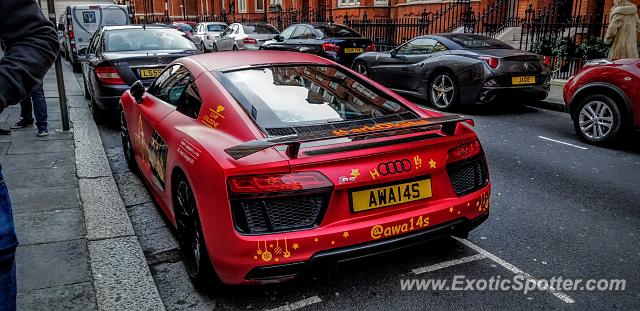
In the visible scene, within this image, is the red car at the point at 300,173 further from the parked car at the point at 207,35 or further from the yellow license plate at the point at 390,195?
the parked car at the point at 207,35

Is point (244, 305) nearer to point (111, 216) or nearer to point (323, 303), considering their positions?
point (323, 303)

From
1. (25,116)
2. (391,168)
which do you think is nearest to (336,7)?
(25,116)

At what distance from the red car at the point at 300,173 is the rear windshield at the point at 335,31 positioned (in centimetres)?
1102

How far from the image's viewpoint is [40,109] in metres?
7.02

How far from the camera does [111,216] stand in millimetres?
4445

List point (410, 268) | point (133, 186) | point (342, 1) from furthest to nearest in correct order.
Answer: point (342, 1) < point (133, 186) < point (410, 268)

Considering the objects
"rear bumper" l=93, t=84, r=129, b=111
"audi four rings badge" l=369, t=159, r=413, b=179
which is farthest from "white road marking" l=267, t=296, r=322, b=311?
"rear bumper" l=93, t=84, r=129, b=111

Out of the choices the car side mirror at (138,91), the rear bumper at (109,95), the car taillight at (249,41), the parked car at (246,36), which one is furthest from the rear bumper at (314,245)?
the car taillight at (249,41)

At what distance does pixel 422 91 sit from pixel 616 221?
20.0 ft

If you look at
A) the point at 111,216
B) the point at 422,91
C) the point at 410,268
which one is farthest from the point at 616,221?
the point at 422,91

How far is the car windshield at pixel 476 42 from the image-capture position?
31.8ft

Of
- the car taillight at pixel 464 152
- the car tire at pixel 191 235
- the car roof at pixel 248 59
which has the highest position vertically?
the car roof at pixel 248 59

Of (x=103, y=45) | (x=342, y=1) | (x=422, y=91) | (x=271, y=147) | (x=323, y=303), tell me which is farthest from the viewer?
(x=342, y=1)

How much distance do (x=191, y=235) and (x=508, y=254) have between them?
2.24m
